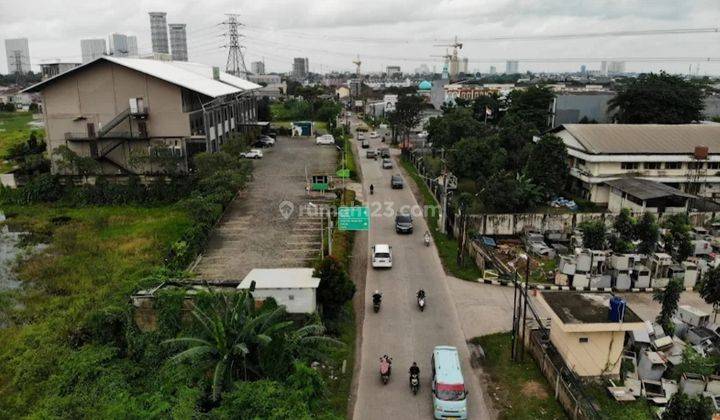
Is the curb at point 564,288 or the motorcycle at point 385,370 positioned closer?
the motorcycle at point 385,370

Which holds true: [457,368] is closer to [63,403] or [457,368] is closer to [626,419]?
[626,419]

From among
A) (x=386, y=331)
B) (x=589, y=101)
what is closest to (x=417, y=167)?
(x=589, y=101)

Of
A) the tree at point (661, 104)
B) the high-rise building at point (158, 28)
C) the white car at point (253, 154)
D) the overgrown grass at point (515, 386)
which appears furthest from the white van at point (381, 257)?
the high-rise building at point (158, 28)

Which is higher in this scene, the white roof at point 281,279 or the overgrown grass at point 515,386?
the white roof at point 281,279

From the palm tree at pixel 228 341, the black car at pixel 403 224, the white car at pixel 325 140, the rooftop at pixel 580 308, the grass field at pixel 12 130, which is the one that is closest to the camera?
the palm tree at pixel 228 341

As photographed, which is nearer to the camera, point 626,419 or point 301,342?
point 626,419

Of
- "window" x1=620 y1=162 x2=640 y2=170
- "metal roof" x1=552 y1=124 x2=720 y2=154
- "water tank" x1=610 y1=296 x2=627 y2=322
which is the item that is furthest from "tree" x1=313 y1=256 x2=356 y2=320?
"window" x1=620 y1=162 x2=640 y2=170

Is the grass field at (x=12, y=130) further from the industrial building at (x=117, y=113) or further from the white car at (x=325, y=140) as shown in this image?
the white car at (x=325, y=140)
